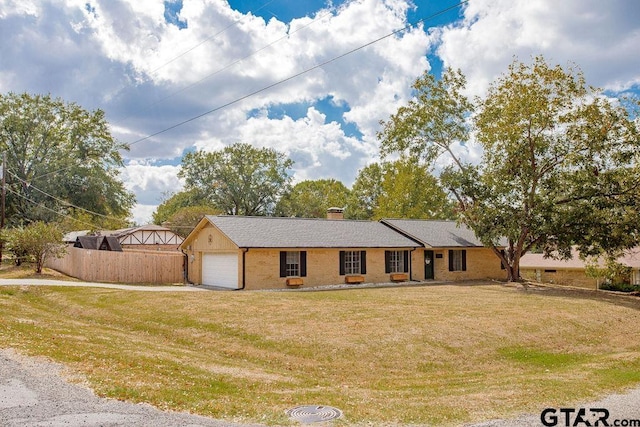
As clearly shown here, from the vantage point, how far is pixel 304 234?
28.6 metres

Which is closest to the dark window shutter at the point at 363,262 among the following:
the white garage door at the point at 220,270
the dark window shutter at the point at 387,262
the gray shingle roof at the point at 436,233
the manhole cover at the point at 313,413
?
the dark window shutter at the point at 387,262

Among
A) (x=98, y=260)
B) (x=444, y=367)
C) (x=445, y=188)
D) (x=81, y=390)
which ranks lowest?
(x=444, y=367)

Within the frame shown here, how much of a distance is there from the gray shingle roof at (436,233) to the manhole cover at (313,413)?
24.4 meters

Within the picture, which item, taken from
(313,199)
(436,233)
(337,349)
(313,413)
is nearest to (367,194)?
(313,199)

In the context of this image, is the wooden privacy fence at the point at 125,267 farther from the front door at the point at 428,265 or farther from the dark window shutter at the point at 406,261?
the front door at the point at 428,265

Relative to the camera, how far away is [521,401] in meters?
8.60

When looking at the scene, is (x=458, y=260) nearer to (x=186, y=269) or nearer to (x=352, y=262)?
(x=352, y=262)

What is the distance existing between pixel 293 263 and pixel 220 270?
3.95 metres

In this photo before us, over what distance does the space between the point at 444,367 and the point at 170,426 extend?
8.26 meters

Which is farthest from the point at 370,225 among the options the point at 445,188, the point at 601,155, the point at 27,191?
the point at 27,191

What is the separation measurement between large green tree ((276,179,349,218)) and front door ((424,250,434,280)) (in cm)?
3660

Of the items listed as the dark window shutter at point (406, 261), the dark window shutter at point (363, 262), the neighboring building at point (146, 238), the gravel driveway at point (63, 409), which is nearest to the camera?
the gravel driveway at point (63, 409)

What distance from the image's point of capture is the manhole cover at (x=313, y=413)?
7578 mm

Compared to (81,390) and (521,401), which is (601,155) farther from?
(81,390)
